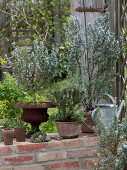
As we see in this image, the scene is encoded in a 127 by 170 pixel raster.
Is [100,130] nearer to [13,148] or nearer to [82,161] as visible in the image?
[82,161]

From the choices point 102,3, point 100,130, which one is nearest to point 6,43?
point 102,3

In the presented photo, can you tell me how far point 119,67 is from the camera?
3.07m

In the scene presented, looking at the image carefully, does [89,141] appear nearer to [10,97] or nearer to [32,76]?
[32,76]

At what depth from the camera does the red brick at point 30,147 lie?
2449mm

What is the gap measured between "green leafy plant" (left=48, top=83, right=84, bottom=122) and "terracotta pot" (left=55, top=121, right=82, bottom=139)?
62 mm

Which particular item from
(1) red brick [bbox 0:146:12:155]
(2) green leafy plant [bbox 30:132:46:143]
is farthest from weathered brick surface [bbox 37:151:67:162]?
(1) red brick [bbox 0:146:12:155]

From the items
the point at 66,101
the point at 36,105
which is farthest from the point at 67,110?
the point at 36,105

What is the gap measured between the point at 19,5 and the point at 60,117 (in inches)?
175

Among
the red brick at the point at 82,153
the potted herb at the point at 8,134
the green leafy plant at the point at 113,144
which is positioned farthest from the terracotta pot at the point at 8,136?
the green leafy plant at the point at 113,144

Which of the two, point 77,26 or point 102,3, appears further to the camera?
point 102,3

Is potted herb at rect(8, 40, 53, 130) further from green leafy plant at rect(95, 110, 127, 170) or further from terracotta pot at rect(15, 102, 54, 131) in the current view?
green leafy plant at rect(95, 110, 127, 170)

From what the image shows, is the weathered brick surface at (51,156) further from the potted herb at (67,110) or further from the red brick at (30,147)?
the potted herb at (67,110)

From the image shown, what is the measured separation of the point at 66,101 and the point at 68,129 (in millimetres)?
231

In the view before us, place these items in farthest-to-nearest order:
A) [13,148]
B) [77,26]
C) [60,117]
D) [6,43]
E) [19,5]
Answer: [19,5], [6,43], [77,26], [60,117], [13,148]
